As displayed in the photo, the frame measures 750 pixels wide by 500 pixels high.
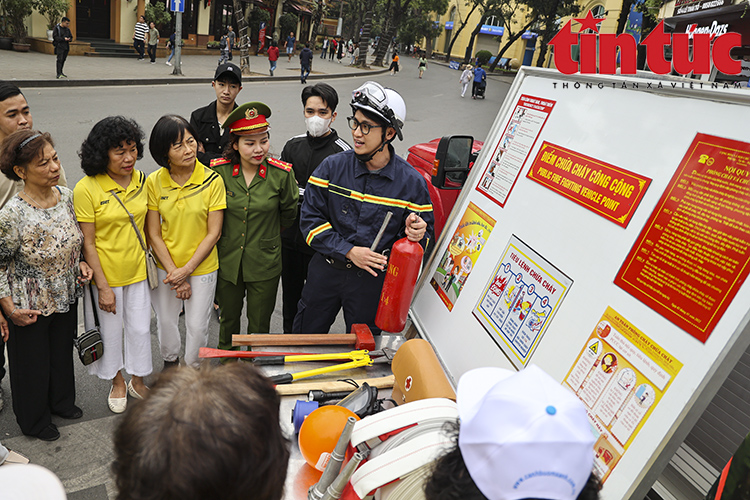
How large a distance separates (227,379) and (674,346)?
1220 mm

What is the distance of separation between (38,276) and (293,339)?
4.54ft

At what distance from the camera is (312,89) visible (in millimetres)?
3861

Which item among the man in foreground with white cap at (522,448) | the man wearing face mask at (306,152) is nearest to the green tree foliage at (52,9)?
the man wearing face mask at (306,152)

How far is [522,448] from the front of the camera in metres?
1.08

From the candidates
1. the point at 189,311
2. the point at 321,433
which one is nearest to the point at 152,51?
the point at 189,311

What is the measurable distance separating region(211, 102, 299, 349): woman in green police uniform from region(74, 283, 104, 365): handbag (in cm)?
81

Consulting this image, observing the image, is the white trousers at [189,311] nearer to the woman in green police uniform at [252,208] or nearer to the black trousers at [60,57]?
the woman in green police uniform at [252,208]

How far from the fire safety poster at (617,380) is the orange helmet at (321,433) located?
78cm

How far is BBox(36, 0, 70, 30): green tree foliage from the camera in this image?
18.3 m

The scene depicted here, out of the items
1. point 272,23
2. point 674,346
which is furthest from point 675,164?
point 272,23

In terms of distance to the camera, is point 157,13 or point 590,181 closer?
point 590,181

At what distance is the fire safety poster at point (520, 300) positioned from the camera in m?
1.94

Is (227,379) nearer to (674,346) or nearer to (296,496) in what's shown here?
(296,496)

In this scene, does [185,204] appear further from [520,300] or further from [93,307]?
[520,300]
